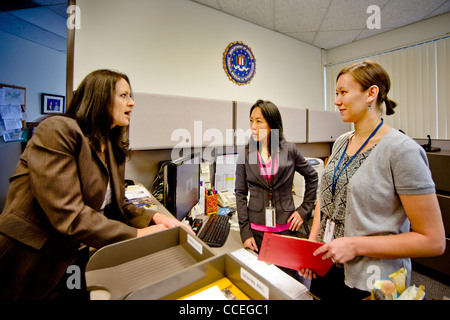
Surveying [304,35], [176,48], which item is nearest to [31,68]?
[176,48]

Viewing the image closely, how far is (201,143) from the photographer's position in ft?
5.68

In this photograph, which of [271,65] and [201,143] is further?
[271,65]

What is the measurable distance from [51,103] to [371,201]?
3574 millimetres

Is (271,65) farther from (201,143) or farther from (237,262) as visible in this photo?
(237,262)

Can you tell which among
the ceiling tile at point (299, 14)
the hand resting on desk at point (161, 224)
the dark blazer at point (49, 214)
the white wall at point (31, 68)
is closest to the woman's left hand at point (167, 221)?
the hand resting on desk at point (161, 224)

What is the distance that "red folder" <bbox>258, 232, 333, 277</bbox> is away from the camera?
0.70 metres

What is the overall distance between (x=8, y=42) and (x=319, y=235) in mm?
3582

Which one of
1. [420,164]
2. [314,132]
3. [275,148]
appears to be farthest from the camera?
[314,132]

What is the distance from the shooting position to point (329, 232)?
0.95 m

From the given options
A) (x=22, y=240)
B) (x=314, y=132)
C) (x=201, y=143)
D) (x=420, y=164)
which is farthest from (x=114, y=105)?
(x=314, y=132)

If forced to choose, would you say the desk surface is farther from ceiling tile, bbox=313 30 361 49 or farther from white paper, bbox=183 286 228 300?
ceiling tile, bbox=313 30 361 49

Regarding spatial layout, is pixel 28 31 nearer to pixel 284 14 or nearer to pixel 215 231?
pixel 284 14

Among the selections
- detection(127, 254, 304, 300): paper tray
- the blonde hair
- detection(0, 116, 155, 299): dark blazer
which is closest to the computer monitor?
detection(0, 116, 155, 299): dark blazer

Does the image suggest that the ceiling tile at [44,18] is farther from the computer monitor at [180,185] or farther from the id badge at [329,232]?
the id badge at [329,232]
